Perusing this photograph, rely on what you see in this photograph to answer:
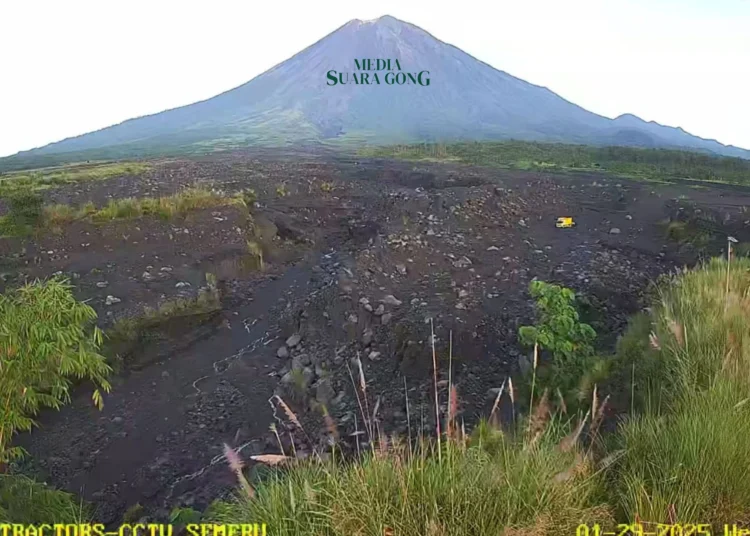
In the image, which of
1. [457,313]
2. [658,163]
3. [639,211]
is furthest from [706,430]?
[658,163]

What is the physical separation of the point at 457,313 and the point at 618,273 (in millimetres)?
3454

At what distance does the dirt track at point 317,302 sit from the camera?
6.13m

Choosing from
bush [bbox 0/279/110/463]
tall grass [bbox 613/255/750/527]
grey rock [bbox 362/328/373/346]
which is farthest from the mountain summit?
bush [bbox 0/279/110/463]

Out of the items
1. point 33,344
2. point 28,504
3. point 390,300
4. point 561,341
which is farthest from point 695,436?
point 390,300

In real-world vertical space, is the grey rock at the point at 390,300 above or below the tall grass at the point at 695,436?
below

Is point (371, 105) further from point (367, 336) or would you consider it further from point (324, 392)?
point (324, 392)

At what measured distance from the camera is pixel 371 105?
383 feet

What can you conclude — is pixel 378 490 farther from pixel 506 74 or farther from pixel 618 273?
pixel 506 74

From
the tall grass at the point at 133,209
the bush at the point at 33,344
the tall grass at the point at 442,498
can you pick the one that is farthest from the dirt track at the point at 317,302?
the bush at the point at 33,344

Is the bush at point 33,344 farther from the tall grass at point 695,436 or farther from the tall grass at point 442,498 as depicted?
the tall grass at point 695,436

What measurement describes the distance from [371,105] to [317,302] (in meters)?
113

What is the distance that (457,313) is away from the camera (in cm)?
793

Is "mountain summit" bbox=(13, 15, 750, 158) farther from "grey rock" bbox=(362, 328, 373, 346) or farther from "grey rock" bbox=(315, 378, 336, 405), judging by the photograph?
"grey rock" bbox=(315, 378, 336, 405)

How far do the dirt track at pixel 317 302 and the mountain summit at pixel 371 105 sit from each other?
75479mm
